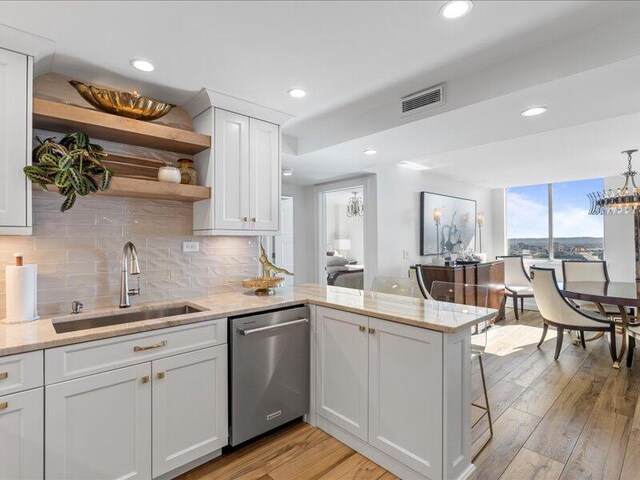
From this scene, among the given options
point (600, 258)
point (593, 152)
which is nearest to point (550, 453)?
point (593, 152)

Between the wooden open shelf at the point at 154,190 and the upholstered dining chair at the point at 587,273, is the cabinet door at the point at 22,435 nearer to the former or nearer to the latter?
the wooden open shelf at the point at 154,190

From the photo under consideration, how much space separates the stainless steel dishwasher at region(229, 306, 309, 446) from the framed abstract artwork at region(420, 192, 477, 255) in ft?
11.0

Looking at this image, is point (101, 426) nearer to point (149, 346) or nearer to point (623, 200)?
point (149, 346)

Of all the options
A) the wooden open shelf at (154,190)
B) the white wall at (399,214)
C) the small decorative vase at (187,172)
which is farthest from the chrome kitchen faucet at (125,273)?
the white wall at (399,214)

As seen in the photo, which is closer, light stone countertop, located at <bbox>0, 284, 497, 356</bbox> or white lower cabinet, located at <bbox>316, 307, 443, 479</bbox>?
light stone countertop, located at <bbox>0, 284, 497, 356</bbox>

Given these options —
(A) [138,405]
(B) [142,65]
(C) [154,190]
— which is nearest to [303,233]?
(C) [154,190]

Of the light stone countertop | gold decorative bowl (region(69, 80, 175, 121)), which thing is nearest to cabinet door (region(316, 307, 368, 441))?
the light stone countertop

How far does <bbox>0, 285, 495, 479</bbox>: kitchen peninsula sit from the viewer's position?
1.52m

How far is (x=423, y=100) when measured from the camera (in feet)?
7.90

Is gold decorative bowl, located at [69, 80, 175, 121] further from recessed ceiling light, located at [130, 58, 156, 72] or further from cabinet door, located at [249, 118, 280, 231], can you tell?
cabinet door, located at [249, 118, 280, 231]

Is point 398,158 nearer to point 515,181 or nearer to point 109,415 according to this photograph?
point 109,415

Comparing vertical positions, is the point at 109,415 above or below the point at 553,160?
below

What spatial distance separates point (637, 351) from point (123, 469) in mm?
5184

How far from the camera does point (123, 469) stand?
1694 mm
